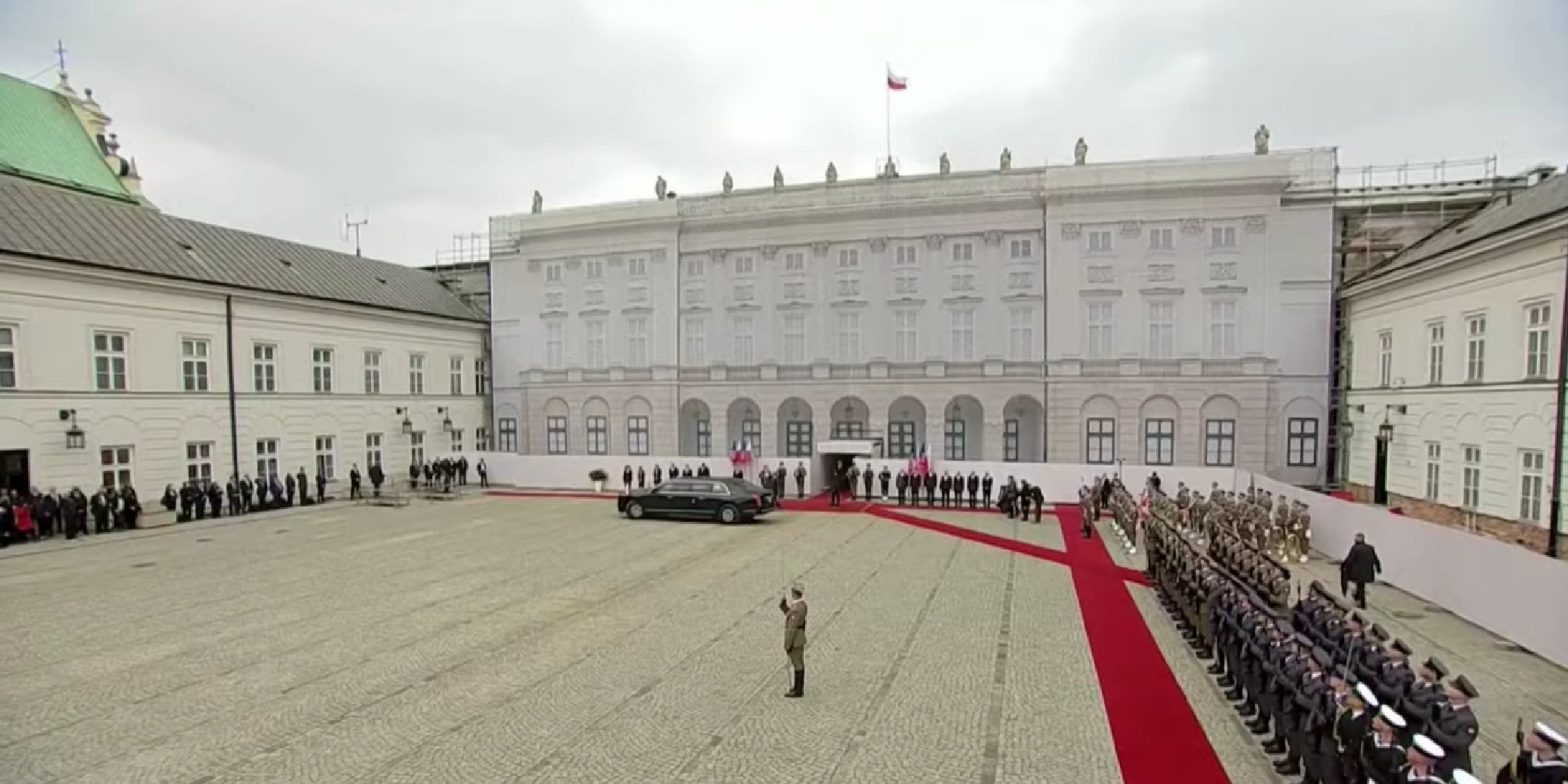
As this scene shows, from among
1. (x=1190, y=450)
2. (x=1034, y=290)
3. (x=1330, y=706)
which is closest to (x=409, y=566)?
(x=1330, y=706)

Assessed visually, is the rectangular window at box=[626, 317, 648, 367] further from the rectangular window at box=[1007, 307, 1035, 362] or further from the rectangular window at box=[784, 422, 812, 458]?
the rectangular window at box=[1007, 307, 1035, 362]

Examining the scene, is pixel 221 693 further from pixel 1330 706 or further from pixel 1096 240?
pixel 1096 240

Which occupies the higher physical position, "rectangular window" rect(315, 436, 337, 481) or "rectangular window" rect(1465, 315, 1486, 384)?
"rectangular window" rect(1465, 315, 1486, 384)

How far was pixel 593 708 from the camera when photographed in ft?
30.1

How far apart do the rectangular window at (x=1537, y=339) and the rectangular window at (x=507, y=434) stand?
130ft

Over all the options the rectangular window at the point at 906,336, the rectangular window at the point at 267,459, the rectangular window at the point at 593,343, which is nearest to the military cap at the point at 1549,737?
the rectangular window at the point at 906,336

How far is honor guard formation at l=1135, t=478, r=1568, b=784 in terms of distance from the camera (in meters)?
5.95

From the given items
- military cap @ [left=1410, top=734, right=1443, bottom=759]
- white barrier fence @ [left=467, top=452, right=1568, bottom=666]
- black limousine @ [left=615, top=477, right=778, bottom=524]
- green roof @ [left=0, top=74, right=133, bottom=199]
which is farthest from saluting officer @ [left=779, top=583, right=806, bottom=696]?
green roof @ [left=0, top=74, right=133, bottom=199]

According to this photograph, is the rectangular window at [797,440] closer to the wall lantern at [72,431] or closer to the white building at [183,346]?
the white building at [183,346]

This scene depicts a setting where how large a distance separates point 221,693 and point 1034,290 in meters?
31.0

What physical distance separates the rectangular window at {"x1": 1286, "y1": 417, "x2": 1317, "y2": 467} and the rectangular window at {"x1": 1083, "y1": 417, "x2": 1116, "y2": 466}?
6.61m

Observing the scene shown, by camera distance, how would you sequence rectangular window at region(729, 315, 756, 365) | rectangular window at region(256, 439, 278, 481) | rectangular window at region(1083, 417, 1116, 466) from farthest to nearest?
rectangular window at region(729, 315, 756, 365) → rectangular window at region(1083, 417, 1116, 466) → rectangular window at region(256, 439, 278, 481)

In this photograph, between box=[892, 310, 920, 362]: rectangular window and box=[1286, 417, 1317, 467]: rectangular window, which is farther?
box=[892, 310, 920, 362]: rectangular window

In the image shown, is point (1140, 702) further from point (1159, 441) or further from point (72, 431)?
point (72, 431)
